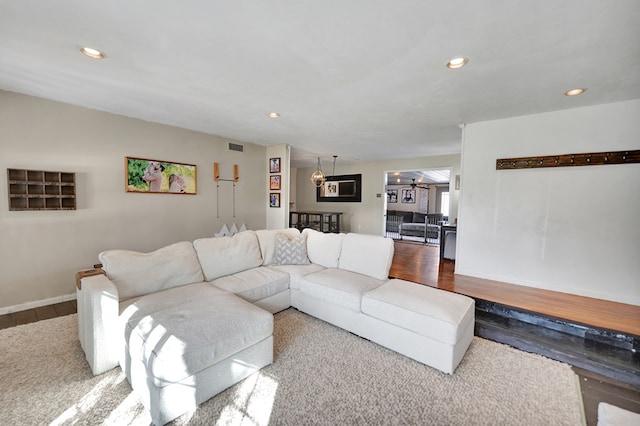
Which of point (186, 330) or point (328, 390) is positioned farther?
point (328, 390)

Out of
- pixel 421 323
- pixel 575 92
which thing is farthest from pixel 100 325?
pixel 575 92

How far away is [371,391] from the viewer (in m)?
1.84

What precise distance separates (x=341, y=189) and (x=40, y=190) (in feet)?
22.8

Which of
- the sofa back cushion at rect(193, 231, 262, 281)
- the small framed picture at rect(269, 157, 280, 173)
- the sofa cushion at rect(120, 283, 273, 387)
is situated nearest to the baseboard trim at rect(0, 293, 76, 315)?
the sofa back cushion at rect(193, 231, 262, 281)

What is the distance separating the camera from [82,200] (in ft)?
11.1

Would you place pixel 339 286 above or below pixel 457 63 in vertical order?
below

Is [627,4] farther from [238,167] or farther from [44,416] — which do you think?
[238,167]

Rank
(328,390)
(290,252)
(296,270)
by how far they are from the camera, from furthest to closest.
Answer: (290,252)
(296,270)
(328,390)

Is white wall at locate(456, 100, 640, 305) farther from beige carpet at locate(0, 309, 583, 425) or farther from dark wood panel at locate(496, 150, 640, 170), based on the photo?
beige carpet at locate(0, 309, 583, 425)

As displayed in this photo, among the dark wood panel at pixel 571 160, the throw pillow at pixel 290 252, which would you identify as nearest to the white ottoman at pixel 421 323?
the throw pillow at pixel 290 252

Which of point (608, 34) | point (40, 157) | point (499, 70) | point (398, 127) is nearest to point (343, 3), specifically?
point (499, 70)

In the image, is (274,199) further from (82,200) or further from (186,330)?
(186,330)

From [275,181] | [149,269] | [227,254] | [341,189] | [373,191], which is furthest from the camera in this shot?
[341,189]

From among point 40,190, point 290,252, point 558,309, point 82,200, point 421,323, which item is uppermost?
point 40,190
